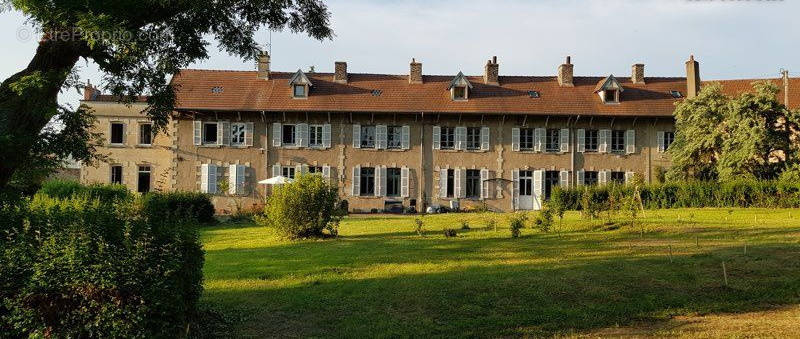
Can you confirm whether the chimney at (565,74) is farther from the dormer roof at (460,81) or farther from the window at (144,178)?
the window at (144,178)

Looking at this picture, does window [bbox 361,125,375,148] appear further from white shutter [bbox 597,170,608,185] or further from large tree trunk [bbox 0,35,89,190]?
large tree trunk [bbox 0,35,89,190]

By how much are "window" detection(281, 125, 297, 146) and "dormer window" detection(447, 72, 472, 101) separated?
8.24m

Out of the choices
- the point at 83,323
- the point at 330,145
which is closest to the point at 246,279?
the point at 83,323

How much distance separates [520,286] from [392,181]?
2325 cm

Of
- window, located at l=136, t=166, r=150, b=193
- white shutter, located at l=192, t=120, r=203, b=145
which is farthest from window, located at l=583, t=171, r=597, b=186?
window, located at l=136, t=166, r=150, b=193

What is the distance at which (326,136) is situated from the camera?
32.2 m

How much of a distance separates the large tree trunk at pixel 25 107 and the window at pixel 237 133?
25119mm

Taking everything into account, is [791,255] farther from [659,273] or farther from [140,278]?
[140,278]

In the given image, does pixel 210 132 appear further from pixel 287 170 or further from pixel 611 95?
pixel 611 95

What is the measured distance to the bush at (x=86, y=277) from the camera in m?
5.71

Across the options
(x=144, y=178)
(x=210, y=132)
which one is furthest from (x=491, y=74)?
(x=144, y=178)

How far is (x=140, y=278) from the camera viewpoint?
5953mm

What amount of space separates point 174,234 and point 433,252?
7.24 metres

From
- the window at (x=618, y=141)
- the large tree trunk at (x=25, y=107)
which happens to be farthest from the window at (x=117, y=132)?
the large tree trunk at (x=25, y=107)
